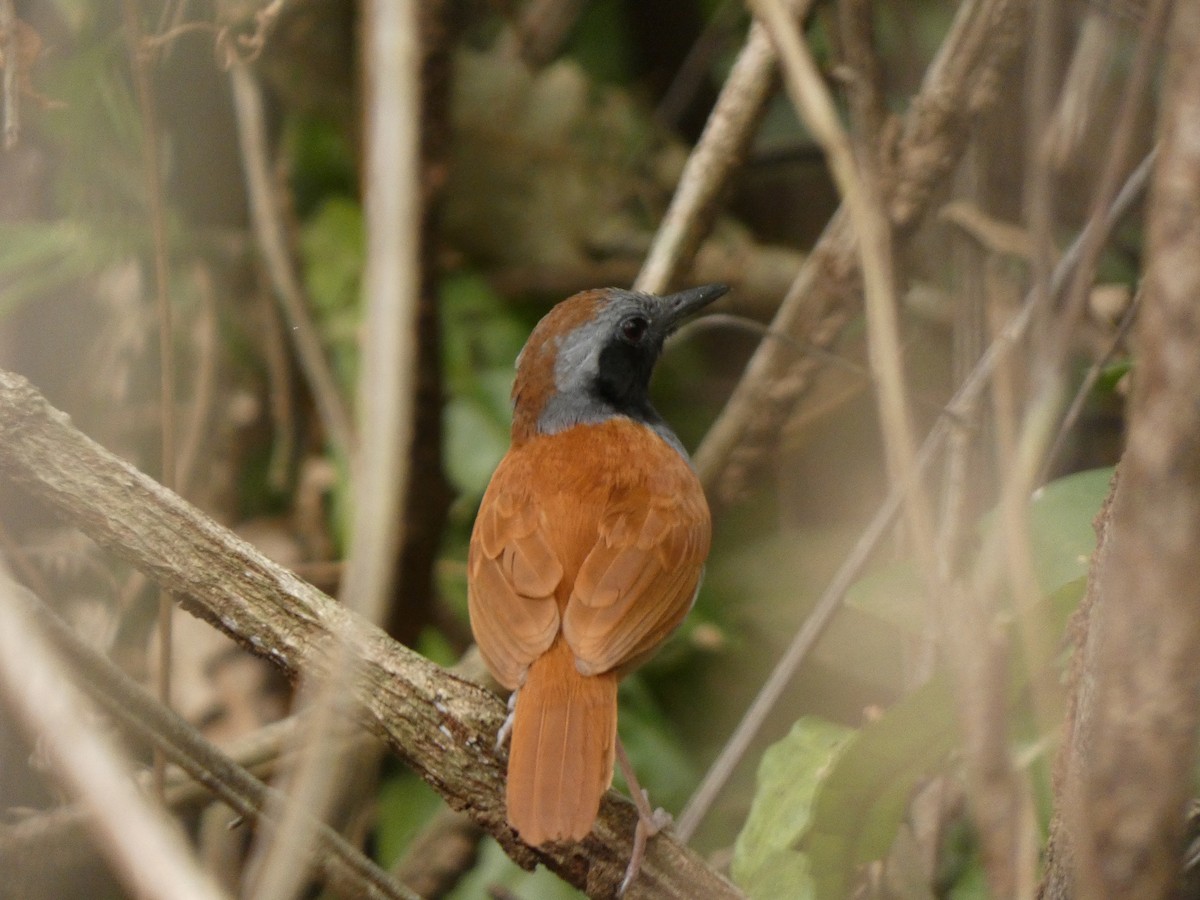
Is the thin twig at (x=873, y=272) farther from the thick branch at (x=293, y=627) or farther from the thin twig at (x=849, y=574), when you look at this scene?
the thin twig at (x=849, y=574)

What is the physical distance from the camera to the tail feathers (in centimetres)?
214

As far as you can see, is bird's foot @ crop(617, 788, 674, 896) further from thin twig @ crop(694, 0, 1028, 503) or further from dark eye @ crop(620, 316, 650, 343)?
thin twig @ crop(694, 0, 1028, 503)

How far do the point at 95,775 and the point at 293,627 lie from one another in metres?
0.79

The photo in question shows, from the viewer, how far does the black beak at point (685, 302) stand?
350 cm

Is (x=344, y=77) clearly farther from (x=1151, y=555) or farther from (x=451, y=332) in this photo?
(x=1151, y=555)

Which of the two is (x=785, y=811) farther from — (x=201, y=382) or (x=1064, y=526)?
(x=201, y=382)

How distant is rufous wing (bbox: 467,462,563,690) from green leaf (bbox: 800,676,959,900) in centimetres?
67

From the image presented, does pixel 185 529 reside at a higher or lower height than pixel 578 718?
higher

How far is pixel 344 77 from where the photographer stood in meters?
4.93

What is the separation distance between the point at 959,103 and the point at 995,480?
1.07 metres

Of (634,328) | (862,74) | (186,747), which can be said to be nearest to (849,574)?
(634,328)

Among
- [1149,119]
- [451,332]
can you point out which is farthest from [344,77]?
[1149,119]

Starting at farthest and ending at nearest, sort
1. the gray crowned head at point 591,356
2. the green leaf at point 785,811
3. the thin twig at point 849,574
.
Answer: the gray crowned head at point 591,356 < the thin twig at point 849,574 < the green leaf at point 785,811

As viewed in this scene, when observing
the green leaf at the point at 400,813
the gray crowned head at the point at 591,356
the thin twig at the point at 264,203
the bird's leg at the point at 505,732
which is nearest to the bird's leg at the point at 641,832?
the bird's leg at the point at 505,732
